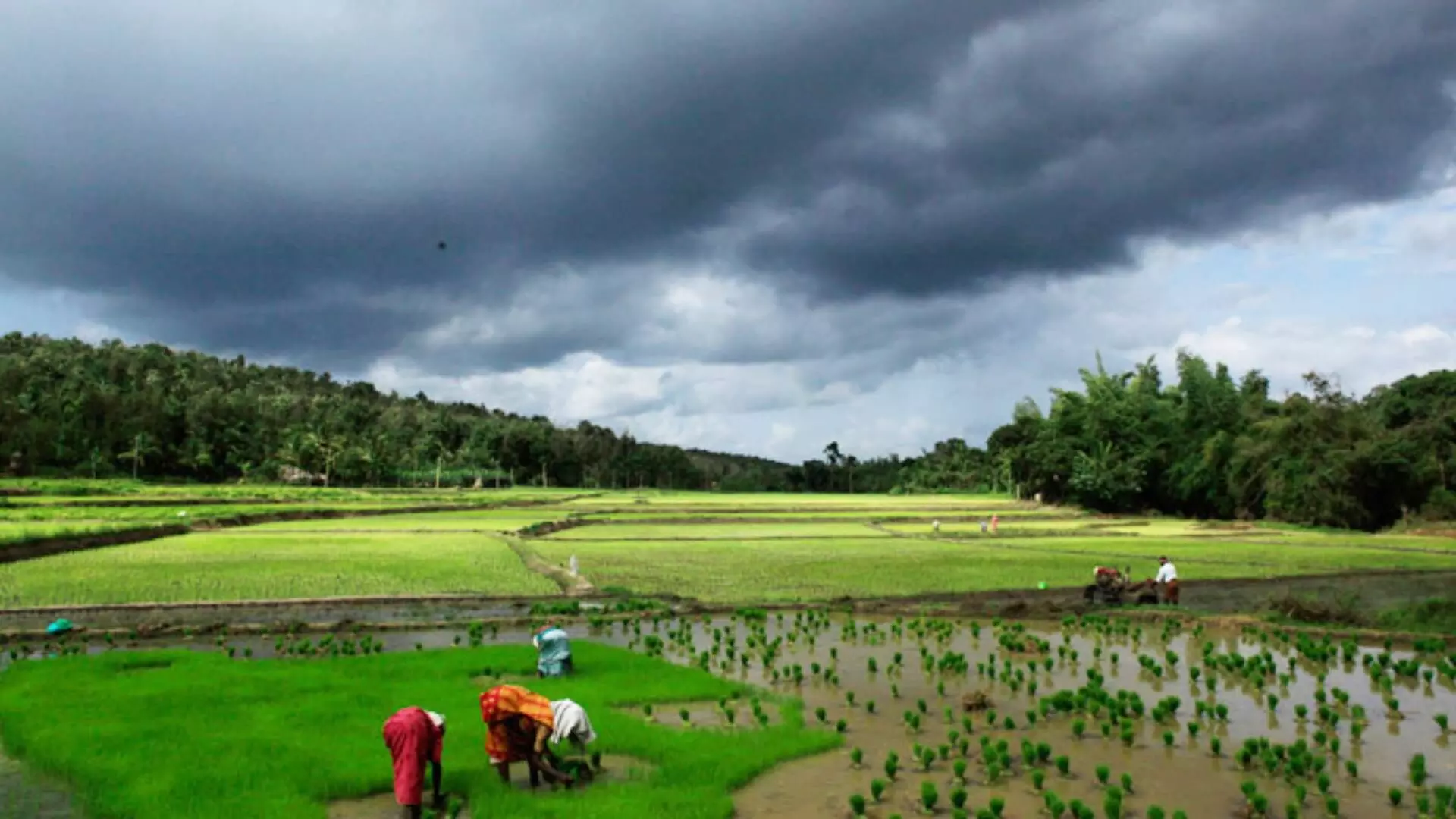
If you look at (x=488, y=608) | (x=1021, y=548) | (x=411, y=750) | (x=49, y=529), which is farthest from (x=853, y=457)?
(x=411, y=750)

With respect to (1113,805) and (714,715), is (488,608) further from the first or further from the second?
(1113,805)

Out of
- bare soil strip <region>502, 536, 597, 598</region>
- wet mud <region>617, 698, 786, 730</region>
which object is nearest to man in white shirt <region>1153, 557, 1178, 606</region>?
wet mud <region>617, 698, 786, 730</region>

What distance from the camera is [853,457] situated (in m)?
187

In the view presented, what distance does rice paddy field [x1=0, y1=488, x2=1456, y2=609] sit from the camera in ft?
85.3

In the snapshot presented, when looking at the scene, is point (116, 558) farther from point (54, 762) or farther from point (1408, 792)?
point (1408, 792)

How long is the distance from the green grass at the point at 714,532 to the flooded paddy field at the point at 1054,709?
2888cm

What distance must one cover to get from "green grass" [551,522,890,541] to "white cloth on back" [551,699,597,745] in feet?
126

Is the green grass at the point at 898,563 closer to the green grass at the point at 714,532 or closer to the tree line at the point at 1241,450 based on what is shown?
the green grass at the point at 714,532

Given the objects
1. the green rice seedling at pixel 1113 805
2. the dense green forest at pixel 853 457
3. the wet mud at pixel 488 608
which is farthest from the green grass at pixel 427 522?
the dense green forest at pixel 853 457

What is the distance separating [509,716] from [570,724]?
24.5 inches

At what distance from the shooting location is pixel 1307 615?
67.5ft

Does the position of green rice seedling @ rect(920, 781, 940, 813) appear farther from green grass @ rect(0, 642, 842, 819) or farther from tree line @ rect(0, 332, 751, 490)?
tree line @ rect(0, 332, 751, 490)

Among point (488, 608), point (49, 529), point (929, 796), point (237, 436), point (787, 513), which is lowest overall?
point (787, 513)

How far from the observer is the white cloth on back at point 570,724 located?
29.5 ft
